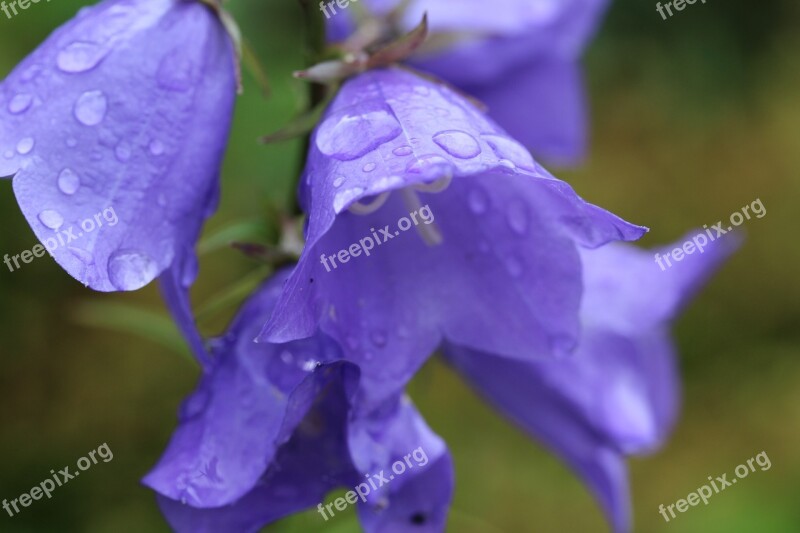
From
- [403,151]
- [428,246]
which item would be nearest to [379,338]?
[428,246]

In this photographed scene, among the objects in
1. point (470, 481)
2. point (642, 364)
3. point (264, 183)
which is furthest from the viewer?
point (470, 481)

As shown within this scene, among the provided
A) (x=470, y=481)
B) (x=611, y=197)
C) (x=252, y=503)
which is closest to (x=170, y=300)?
(x=252, y=503)

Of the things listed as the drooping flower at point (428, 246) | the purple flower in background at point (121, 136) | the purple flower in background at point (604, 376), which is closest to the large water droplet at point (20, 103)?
the purple flower in background at point (121, 136)

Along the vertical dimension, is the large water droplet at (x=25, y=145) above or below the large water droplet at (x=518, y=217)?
above

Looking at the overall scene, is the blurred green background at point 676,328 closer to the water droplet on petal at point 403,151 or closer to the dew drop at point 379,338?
the dew drop at point 379,338

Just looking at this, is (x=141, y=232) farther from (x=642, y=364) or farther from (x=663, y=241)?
(x=663, y=241)

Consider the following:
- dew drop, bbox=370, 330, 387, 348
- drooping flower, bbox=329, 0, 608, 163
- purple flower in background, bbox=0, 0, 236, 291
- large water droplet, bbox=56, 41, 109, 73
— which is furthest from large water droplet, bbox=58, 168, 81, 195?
drooping flower, bbox=329, 0, 608, 163
